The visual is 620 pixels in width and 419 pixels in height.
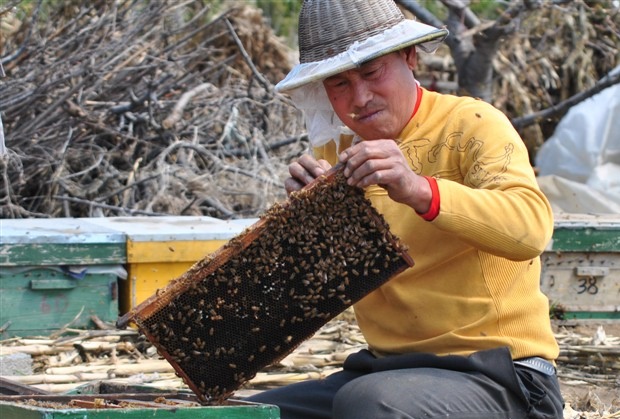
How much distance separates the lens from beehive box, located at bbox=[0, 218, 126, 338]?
4.63m

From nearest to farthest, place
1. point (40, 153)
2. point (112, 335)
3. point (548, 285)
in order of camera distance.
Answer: point (112, 335) → point (548, 285) → point (40, 153)

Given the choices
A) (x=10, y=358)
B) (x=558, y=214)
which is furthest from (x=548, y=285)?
(x=10, y=358)

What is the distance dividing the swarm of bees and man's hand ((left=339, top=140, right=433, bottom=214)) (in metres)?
0.11

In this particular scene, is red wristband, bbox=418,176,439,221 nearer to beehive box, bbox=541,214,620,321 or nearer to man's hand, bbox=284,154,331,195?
man's hand, bbox=284,154,331,195

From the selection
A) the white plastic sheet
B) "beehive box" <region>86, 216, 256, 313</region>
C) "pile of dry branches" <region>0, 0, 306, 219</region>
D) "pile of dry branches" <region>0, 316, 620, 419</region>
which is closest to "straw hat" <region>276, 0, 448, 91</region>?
"pile of dry branches" <region>0, 316, 620, 419</region>

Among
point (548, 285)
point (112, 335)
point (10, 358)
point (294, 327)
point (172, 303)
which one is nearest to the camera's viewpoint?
point (172, 303)

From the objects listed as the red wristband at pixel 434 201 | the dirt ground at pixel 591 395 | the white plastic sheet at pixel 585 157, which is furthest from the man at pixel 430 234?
the white plastic sheet at pixel 585 157

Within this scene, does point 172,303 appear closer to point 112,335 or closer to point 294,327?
point 294,327

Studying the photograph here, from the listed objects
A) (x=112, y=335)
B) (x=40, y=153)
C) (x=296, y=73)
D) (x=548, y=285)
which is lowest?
(x=548, y=285)

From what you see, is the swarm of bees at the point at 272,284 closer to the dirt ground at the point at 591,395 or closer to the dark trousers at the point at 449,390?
the dark trousers at the point at 449,390

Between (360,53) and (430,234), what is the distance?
1.77 ft

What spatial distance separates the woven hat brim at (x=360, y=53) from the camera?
2594 millimetres

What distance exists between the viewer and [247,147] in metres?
7.27

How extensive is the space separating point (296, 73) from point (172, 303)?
0.83 meters
